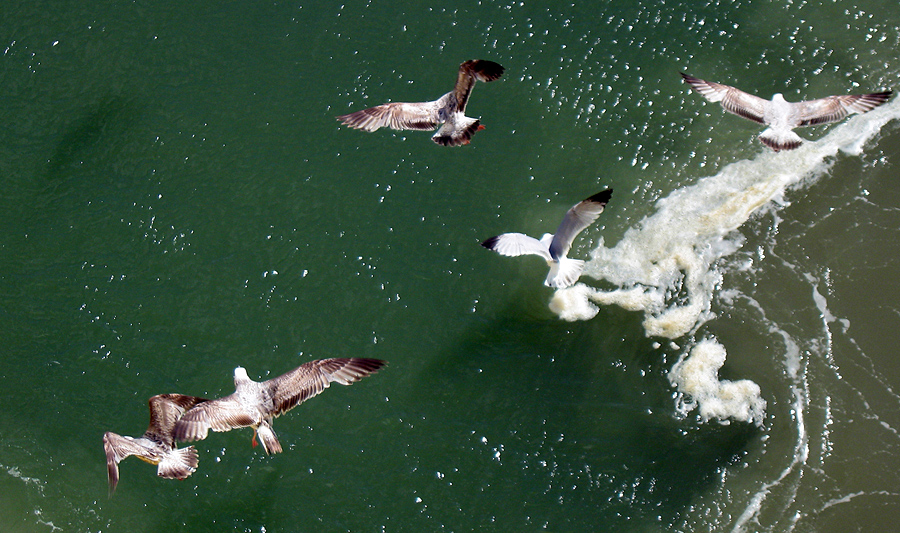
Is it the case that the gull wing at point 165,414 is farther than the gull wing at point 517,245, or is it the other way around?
the gull wing at point 517,245

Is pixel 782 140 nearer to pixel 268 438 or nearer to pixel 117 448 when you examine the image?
pixel 268 438

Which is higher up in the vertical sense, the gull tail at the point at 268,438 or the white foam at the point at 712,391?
the white foam at the point at 712,391

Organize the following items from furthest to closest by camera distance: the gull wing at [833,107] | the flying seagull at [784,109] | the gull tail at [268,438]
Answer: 1. the flying seagull at [784,109]
2. the gull wing at [833,107]
3. the gull tail at [268,438]

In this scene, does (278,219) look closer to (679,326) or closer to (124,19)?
(124,19)

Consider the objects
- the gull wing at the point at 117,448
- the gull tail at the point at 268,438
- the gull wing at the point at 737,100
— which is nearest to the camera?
the gull tail at the point at 268,438

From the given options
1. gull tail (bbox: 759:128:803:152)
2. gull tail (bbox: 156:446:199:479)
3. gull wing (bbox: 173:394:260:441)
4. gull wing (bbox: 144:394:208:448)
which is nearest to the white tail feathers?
gull tail (bbox: 759:128:803:152)

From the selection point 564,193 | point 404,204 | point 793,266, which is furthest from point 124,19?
point 793,266

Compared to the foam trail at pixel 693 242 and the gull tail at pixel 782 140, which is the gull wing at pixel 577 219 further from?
the gull tail at pixel 782 140

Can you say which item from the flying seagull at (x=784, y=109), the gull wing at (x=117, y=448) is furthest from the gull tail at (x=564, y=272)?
the gull wing at (x=117, y=448)
